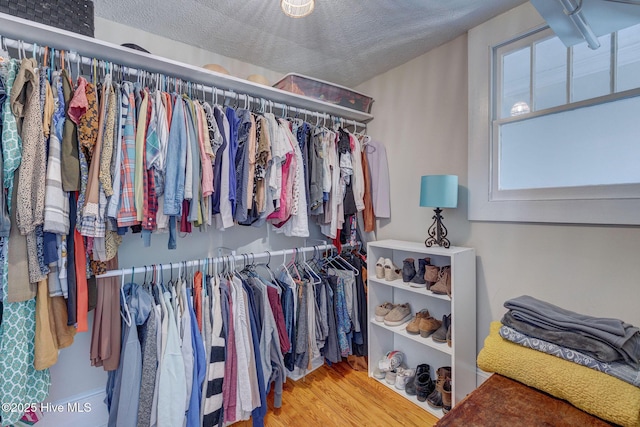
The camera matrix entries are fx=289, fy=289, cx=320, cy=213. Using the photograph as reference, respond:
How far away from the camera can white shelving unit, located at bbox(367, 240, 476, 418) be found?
1.65 m

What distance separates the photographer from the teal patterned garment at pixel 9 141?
3.60ft

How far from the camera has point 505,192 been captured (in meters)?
1.68

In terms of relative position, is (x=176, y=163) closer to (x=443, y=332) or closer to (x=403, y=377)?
(x=443, y=332)

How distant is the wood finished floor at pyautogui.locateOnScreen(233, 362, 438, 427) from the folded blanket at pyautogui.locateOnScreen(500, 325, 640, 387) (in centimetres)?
85

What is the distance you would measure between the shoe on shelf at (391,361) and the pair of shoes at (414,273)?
2.07ft

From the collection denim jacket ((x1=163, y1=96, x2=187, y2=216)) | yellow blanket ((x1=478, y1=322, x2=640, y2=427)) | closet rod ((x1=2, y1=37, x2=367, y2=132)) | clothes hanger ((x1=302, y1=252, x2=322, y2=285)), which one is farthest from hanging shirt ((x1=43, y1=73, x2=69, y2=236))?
yellow blanket ((x1=478, y1=322, x2=640, y2=427))

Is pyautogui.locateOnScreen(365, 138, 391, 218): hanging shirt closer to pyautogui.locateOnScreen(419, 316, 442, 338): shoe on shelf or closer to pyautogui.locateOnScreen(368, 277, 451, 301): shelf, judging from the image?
pyautogui.locateOnScreen(368, 277, 451, 301): shelf

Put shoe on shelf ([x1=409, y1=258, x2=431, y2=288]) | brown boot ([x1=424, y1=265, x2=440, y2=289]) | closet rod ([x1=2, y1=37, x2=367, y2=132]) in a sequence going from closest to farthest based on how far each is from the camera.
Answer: closet rod ([x1=2, y1=37, x2=367, y2=132]), brown boot ([x1=424, y1=265, x2=440, y2=289]), shoe on shelf ([x1=409, y1=258, x2=431, y2=288])

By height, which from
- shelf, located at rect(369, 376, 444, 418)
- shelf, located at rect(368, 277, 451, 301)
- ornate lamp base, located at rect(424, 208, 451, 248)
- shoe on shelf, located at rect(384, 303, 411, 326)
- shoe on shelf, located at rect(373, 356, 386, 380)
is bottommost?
shelf, located at rect(369, 376, 444, 418)

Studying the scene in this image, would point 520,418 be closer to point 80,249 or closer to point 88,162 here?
point 80,249

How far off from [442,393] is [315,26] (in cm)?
233

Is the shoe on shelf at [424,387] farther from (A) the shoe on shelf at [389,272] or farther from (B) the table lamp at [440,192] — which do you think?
(B) the table lamp at [440,192]

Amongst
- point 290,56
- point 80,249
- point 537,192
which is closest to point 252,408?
point 80,249

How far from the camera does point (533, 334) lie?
1.17 meters
